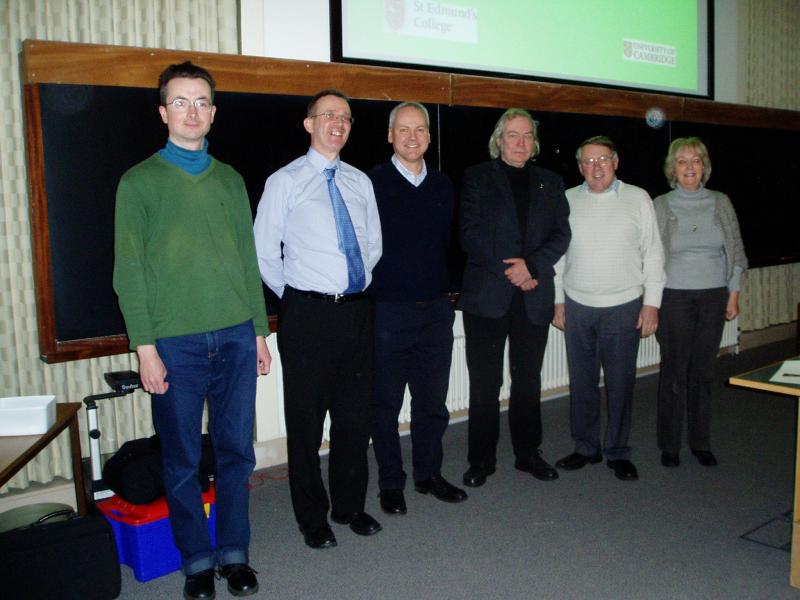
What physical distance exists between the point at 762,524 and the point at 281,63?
2.67m

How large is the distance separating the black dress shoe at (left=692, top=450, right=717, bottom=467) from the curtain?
2.52 m

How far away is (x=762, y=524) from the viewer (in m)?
2.57

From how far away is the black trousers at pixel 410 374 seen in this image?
8.53ft

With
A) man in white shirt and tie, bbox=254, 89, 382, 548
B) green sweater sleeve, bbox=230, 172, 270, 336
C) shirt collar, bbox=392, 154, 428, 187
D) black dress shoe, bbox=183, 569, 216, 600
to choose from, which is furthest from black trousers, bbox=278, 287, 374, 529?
shirt collar, bbox=392, 154, 428, 187

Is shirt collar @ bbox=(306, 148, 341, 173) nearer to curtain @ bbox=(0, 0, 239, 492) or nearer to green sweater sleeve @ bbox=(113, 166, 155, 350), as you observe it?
green sweater sleeve @ bbox=(113, 166, 155, 350)

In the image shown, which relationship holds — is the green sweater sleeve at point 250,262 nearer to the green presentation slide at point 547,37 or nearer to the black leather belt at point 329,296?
the black leather belt at point 329,296

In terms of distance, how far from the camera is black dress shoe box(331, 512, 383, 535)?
2523mm

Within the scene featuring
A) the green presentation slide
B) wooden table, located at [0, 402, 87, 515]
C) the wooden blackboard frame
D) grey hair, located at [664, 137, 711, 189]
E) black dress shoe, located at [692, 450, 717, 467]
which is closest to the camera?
wooden table, located at [0, 402, 87, 515]

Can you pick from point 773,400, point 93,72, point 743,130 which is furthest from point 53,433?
point 743,130

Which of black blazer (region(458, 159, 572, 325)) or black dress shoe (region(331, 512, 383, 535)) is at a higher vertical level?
black blazer (region(458, 159, 572, 325))

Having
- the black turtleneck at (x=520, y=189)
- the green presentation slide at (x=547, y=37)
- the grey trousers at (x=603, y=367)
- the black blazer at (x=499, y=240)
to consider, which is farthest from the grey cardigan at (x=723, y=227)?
the green presentation slide at (x=547, y=37)

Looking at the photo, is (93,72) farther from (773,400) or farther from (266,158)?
(773,400)

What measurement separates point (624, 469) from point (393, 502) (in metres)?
1.07

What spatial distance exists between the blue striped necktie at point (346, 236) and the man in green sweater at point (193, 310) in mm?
310
